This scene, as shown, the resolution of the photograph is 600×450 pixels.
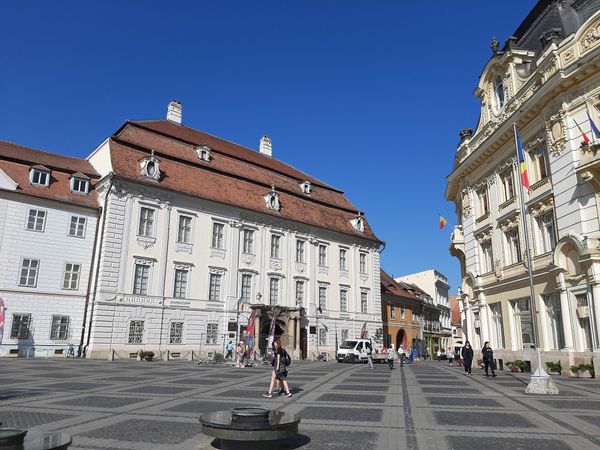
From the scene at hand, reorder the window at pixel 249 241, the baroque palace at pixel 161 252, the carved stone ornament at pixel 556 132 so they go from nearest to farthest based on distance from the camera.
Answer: the carved stone ornament at pixel 556 132 < the baroque palace at pixel 161 252 < the window at pixel 249 241

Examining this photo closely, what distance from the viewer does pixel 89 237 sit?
32.0 metres

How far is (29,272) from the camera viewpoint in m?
29.4

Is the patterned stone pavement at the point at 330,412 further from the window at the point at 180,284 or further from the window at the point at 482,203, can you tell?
the window at the point at 180,284

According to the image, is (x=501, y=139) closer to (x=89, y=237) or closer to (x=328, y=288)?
(x=328, y=288)

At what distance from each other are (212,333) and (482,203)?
2057 centimetres

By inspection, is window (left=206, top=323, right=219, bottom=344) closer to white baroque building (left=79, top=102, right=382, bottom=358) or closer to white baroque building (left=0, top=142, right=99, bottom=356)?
white baroque building (left=79, top=102, right=382, bottom=358)

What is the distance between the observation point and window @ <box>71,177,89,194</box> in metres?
32.3

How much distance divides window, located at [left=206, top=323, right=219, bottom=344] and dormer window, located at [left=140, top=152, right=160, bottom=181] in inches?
442

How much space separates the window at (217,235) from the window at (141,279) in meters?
5.66

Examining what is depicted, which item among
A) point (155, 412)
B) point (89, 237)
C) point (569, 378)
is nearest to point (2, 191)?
point (89, 237)

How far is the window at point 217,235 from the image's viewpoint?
3625 centimetres

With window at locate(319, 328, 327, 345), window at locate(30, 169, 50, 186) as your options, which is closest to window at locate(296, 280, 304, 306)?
window at locate(319, 328, 327, 345)

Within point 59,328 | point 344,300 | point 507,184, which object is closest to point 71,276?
point 59,328

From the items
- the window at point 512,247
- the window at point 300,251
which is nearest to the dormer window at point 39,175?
the window at point 300,251
